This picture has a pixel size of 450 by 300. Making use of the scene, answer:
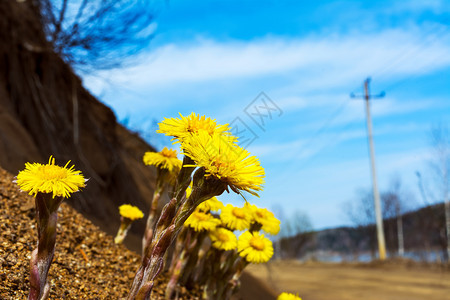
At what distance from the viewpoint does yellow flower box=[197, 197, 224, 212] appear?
249 centimetres

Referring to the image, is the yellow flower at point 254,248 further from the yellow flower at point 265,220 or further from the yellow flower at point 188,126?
the yellow flower at point 188,126

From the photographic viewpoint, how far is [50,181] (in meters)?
1.49

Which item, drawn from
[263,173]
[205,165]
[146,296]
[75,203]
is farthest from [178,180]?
[75,203]

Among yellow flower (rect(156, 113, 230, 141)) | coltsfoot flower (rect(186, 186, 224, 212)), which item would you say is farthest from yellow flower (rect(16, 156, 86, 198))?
coltsfoot flower (rect(186, 186, 224, 212))

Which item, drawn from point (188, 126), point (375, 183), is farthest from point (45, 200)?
point (375, 183)

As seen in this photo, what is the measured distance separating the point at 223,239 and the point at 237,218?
18 cm

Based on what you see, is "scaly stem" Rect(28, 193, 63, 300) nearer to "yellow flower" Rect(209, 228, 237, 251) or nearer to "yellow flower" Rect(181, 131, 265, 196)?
"yellow flower" Rect(181, 131, 265, 196)

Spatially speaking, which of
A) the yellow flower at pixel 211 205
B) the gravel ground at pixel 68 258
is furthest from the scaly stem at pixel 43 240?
the yellow flower at pixel 211 205

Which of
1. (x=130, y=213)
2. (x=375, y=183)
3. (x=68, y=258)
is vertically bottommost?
(x=68, y=258)

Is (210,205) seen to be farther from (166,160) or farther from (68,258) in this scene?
(68,258)

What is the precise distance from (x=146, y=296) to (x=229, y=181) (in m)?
0.62

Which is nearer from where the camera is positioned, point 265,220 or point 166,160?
point 166,160

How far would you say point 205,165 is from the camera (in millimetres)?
1342

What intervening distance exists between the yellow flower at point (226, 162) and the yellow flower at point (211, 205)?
1.04 meters
